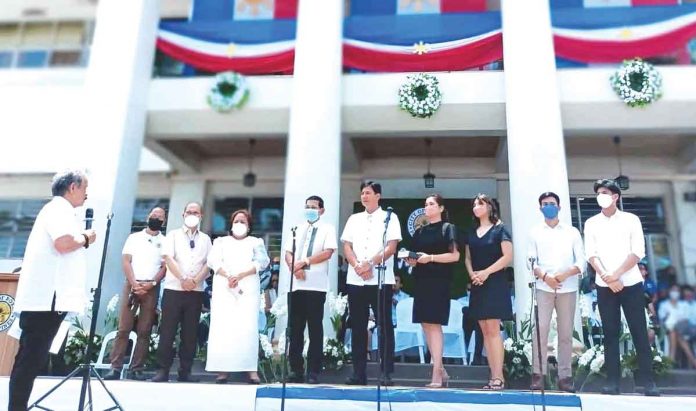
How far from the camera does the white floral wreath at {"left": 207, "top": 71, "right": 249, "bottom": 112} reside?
7.31 m

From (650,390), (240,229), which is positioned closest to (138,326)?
(240,229)

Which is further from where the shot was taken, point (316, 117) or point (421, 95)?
point (421, 95)

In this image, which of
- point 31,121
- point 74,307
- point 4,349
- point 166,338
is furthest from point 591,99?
point 31,121

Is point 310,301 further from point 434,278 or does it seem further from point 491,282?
point 491,282

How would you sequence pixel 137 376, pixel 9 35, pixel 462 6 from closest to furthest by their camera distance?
pixel 137 376
pixel 462 6
pixel 9 35

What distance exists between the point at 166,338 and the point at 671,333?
7045 millimetres

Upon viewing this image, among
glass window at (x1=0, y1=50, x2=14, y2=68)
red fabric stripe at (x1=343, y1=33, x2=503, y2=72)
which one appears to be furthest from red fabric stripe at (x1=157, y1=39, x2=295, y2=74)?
glass window at (x1=0, y1=50, x2=14, y2=68)

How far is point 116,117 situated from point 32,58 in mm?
4749

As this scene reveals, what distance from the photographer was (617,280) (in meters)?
3.84

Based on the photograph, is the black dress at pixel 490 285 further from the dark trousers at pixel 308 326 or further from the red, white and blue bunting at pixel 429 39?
the red, white and blue bunting at pixel 429 39

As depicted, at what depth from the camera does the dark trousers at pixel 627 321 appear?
12.4 feet

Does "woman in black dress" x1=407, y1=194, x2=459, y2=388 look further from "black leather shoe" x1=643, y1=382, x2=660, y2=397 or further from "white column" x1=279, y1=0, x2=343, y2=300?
"white column" x1=279, y1=0, x2=343, y2=300

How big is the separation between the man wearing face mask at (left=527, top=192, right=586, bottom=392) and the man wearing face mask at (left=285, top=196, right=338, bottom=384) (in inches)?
66.4

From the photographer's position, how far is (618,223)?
401 cm
